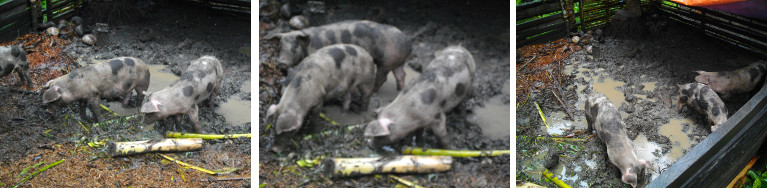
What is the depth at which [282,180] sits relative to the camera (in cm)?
296

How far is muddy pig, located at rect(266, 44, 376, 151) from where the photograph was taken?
2.73m

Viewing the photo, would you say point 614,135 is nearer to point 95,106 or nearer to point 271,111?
point 271,111

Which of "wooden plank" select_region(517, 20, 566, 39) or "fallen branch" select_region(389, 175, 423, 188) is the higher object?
"wooden plank" select_region(517, 20, 566, 39)

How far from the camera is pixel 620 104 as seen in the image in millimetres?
3742

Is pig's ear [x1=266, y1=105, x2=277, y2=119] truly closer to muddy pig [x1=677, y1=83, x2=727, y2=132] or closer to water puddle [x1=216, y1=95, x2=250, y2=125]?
water puddle [x1=216, y1=95, x2=250, y2=125]

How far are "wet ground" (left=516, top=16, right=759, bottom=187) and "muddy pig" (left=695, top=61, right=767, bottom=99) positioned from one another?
0.05 meters

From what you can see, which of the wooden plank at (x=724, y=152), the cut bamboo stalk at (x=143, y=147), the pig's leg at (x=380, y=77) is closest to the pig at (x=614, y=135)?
the wooden plank at (x=724, y=152)

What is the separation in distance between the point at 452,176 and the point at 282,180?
763 millimetres

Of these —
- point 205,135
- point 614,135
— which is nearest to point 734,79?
point 614,135

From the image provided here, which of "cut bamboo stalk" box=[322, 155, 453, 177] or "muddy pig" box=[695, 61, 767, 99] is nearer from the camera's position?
"cut bamboo stalk" box=[322, 155, 453, 177]

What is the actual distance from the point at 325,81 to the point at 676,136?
208cm

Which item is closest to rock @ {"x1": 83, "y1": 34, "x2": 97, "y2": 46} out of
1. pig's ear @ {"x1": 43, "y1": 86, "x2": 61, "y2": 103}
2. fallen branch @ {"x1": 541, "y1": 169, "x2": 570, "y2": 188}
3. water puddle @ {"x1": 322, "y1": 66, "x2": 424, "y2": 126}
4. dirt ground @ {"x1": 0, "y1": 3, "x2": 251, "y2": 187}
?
dirt ground @ {"x1": 0, "y1": 3, "x2": 251, "y2": 187}

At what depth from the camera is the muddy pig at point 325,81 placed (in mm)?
2730

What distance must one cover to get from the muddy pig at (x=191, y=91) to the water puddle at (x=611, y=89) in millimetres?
2111
